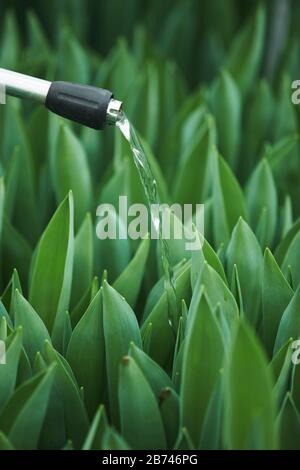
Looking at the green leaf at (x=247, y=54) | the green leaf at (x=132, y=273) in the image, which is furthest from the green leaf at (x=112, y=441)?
the green leaf at (x=247, y=54)

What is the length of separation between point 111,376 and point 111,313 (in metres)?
0.07

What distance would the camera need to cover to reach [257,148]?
4.83ft

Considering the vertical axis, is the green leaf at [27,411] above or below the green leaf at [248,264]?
below

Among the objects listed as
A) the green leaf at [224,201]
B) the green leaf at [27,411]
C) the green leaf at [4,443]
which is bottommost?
the green leaf at [4,443]

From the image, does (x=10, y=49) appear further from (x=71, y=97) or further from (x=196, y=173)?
(x=71, y=97)

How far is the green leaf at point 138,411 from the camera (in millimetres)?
813

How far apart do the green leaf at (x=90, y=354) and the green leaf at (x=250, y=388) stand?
0.21 m

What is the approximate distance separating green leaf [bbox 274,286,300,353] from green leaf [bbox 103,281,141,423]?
0.15 m

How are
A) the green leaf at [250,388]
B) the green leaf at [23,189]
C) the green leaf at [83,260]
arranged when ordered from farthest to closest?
the green leaf at [23,189] → the green leaf at [83,260] → the green leaf at [250,388]

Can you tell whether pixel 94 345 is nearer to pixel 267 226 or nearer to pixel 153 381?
pixel 153 381

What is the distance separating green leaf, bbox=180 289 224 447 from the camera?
80cm

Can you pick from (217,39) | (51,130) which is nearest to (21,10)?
(217,39)

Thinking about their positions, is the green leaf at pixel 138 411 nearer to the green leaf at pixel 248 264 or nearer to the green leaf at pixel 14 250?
the green leaf at pixel 248 264
